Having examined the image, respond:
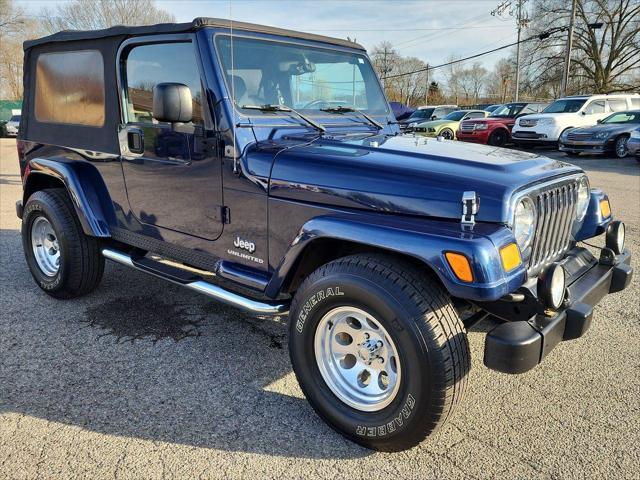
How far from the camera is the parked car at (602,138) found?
47.4ft

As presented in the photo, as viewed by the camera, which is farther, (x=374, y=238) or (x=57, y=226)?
(x=57, y=226)

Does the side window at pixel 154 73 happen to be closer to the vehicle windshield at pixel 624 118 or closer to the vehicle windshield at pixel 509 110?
the vehicle windshield at pixel 624 118

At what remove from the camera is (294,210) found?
8.63 feet

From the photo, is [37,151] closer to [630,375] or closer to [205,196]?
[205,196]

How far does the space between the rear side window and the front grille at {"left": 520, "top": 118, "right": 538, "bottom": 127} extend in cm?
1556

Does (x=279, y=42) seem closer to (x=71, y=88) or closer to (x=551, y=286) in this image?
(x=71, y=88)

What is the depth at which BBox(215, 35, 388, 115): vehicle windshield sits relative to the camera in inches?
116

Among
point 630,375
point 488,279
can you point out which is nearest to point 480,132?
point 630,375

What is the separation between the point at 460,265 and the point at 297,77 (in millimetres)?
1827

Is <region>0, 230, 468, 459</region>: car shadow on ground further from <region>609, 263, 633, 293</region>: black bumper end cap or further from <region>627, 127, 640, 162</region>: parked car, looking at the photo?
<region>627, 127, 640, 162</region>: parked car

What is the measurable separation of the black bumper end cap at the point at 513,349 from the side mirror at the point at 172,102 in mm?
1939

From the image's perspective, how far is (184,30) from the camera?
2951 mm

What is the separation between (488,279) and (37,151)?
396cm

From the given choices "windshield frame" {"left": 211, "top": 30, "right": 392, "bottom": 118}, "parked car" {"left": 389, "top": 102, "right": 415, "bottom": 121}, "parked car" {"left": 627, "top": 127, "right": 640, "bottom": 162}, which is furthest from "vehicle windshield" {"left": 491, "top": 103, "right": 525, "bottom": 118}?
"windshield frame" {"left": 211, "top": 30, "right": 392, "bottom": 118}
